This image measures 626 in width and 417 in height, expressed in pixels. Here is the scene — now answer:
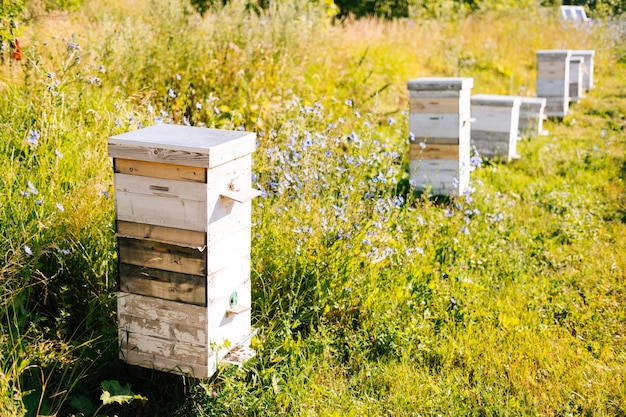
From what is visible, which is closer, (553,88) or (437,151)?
(437,151)

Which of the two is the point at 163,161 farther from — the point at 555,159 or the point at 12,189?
the point at 555,159

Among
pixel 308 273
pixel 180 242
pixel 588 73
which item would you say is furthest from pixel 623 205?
pixel 588 73

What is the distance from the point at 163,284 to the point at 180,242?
0.73 ft

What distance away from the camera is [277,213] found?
4059 millimetres

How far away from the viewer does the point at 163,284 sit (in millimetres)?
2898

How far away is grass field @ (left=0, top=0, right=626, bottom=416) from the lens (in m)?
3.14

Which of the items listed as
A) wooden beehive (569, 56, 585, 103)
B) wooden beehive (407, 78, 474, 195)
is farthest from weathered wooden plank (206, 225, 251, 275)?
wooden beehive (569, 56, 585, 103)

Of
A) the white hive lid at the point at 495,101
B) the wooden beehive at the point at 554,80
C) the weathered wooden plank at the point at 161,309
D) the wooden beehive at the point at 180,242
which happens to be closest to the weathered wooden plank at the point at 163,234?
the wooden beehive at the point at 180,242

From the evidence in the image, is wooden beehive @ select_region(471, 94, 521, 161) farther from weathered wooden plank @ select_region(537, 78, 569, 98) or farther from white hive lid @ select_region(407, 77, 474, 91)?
weathered wooden plank @ select_region(537, 78, 569, 98)

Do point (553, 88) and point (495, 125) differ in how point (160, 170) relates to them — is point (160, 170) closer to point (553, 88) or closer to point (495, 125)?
point (495, 125)

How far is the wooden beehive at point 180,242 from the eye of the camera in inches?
108

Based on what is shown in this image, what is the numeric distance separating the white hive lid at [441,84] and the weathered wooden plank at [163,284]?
11.5ft

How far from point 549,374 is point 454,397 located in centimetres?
60

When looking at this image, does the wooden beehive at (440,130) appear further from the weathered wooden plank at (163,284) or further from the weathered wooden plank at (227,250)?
the weathered wooden plank at (163,284)
